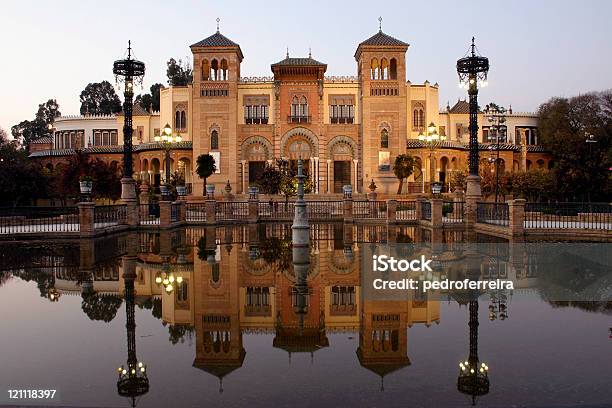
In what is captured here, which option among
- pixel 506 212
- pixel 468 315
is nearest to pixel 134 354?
pixel 468 315

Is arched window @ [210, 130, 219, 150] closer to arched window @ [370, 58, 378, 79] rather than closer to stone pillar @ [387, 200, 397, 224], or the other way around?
arched window @ [370, 58, 378, 79]

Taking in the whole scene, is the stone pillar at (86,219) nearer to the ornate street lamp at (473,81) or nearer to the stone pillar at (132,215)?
the stone pillar at (132,215)

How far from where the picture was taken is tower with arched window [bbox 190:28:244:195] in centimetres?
4812

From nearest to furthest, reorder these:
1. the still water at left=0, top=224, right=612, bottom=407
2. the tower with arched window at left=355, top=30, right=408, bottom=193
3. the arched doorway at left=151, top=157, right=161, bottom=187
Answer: the still water at left=0, top=224, right=612, bottom=407 < the tower with arched window at left=355, top=30, right=408, bottom=193 < the arched doorway at left=151, top=157, right=161, bottom=187

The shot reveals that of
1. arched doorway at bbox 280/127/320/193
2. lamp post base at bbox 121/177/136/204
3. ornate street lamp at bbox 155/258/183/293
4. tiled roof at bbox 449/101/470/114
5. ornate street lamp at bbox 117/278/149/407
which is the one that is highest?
tiled roof at bbox 449/101/470/114

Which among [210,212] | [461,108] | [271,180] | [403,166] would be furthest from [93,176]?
[461,108]

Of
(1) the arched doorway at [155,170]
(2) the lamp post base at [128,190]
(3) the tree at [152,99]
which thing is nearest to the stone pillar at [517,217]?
(2) the lamp post base at [128,190]

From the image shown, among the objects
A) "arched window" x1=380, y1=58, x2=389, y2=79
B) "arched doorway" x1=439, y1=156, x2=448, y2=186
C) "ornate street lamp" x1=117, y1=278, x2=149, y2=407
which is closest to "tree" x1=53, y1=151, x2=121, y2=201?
"arched window" x1=380, y1=58, x2=389, y2=79

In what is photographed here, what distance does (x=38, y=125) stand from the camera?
3438 inches

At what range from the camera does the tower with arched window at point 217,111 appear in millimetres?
48125

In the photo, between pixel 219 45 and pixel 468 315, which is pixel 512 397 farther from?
pixel 219 45

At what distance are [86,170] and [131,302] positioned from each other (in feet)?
92.2

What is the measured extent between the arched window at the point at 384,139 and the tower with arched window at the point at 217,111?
1216 cm

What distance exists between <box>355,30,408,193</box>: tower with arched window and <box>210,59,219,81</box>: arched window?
12407 millimetres
